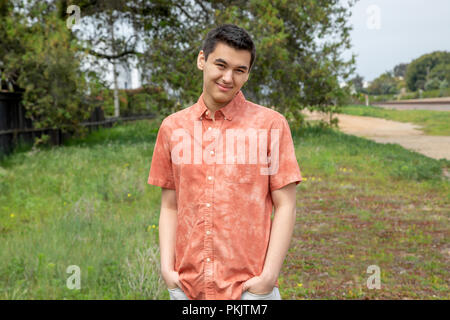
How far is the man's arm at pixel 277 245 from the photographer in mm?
1829

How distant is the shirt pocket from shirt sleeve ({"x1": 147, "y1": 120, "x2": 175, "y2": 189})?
320 millimetres

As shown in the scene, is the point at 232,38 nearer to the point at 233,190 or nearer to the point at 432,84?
the point at 233,190

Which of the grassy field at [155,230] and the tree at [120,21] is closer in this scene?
the grassy field at [155,230]

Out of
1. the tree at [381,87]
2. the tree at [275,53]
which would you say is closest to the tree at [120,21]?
the tree at [275,53]

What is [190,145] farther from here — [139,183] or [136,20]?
[136,20]

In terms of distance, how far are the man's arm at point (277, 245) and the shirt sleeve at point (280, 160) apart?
0.04 metres

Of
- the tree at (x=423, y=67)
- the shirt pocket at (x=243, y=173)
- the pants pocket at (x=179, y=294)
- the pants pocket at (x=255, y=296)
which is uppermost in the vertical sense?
the tree at (x=423, y=67)

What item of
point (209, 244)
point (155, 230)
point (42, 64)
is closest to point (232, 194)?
point (209, 244)

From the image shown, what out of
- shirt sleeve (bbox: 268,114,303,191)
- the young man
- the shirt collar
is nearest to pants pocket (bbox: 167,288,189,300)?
the young man

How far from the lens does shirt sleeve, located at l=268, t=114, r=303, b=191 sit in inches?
73.1

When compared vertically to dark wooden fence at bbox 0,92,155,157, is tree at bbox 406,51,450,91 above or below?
above

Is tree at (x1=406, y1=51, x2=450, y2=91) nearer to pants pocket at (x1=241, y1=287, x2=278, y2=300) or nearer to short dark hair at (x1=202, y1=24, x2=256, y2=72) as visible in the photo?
short dark hair at (x1=202, y1=24, x2=256, y2=72)

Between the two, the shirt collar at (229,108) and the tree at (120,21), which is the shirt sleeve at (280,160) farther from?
the tree at (120,21)

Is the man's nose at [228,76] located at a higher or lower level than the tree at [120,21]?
lower
